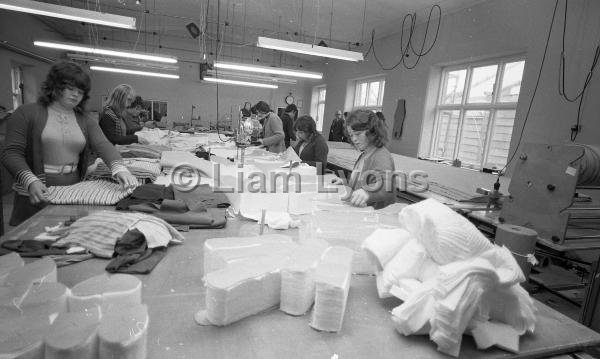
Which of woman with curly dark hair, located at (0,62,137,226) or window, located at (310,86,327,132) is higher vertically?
window, located at (310,86,327,132)

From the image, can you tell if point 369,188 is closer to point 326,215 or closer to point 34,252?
point 326,215

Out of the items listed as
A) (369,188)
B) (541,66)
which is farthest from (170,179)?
(541,66)

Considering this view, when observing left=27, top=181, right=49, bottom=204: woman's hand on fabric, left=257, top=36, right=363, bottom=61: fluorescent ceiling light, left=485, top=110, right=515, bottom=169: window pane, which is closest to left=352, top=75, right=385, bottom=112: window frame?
left=485, top=110, right=515, bottom=169: window pane

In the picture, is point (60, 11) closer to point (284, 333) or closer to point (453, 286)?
point (284, 333)

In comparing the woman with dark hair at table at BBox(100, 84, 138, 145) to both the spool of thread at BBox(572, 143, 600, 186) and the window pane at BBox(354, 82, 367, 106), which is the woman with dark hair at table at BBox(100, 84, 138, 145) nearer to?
the spool of thread at BBox(572, 143, 600, 186)

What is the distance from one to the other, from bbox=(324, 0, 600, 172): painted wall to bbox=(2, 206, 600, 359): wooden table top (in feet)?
A: 13.4

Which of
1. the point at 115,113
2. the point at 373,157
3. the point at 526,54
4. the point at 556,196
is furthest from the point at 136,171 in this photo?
the point at 526,54

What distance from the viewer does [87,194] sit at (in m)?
1.75

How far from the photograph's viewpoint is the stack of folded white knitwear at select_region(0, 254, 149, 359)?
563 millimetres

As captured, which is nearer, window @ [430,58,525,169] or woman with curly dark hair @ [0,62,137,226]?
woman with curly dark hair @ [0,62,137,226]

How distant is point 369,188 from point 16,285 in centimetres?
175

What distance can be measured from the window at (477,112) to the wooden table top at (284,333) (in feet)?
16.7

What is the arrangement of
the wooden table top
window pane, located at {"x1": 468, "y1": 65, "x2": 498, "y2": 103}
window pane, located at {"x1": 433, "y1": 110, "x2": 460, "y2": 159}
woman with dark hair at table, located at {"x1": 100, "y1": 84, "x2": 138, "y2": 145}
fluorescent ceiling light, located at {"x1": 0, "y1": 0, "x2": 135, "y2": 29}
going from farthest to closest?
window pane, located at {"x1": 433, "y1": 110, "x2": 460, "y2": 159}, window pane, located at {"x1": 468, "y1": 65, "x2": 498, "y2": 103}, fluorescent ceiling light, located at {"x1": 0, "y1": 0, "x2": 135, "y2": 29}, woman with dark hair at table, located at {"x1": 100, "y1": 84, "x2": 138, "y2": 145}, the wooden table top

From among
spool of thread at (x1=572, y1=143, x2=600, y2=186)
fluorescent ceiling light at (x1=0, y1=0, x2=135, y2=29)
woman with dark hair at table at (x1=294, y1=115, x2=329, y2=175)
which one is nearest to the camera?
spool of thread at (x1=572, y1=143, x2=600, y2=186)
